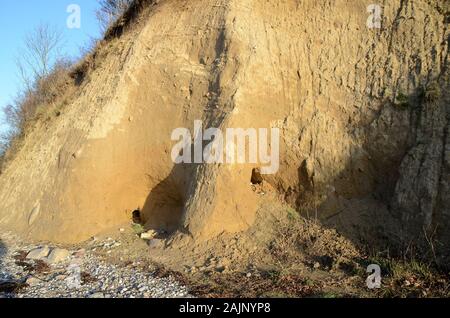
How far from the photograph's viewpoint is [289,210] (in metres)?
7.57

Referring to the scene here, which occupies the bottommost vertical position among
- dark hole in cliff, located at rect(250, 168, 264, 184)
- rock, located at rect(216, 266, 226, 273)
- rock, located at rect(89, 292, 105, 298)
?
rock, located at rect(89, 292, 105, 298)

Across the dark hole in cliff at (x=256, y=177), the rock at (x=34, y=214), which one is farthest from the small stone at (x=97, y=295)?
the rock at (x=34, y=214)

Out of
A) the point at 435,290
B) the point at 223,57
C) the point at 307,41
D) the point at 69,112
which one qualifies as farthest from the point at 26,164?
the point at 435,290

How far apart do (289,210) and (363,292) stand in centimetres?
237

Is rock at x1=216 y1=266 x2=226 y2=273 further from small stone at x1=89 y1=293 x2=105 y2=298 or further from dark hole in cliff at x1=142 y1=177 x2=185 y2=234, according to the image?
dark hole in cliff at x1=142 y1=177 x2=185 y2=234

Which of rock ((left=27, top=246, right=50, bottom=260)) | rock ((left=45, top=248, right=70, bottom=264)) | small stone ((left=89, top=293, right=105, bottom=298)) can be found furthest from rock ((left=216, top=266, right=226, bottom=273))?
rock ((left=27, top=246, right=50, bottom=260))

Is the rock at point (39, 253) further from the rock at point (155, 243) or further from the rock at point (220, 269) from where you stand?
the rock at point (220, 269)

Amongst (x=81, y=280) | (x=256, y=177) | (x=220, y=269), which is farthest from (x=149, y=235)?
(x=256, y=177)

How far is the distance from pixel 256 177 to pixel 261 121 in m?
1.10

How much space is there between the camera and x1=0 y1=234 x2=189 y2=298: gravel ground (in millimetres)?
5945

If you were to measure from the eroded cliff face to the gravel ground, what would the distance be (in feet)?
3.56

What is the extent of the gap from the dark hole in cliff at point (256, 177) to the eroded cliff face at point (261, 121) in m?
0.14

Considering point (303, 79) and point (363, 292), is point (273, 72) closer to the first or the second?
point (303, 79)

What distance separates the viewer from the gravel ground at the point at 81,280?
595cm
